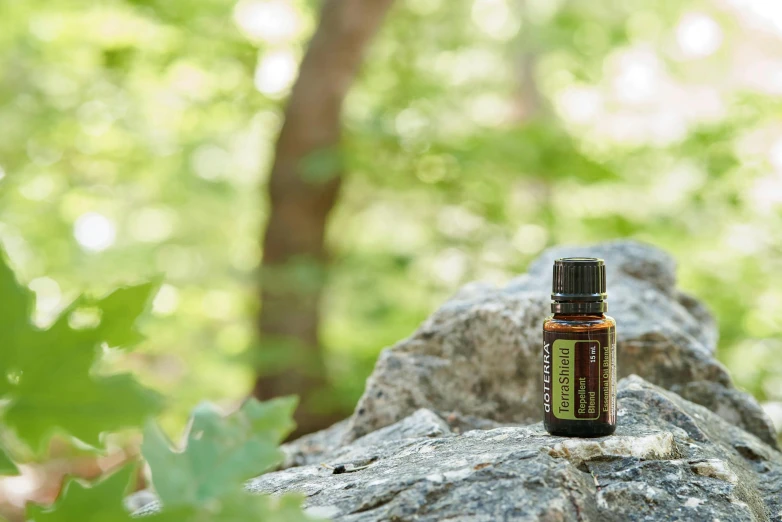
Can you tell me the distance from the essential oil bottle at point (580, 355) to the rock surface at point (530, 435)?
0.04 meters

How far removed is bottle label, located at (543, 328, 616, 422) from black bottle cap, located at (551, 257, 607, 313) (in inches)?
1.8

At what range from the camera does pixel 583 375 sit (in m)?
1.23

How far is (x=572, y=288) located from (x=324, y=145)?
12.2 ft

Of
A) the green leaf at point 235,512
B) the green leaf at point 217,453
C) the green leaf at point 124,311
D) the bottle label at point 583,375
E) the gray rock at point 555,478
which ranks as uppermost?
the green leaf at point 124,311

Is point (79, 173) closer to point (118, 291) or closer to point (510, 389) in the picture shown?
point (510, 389)

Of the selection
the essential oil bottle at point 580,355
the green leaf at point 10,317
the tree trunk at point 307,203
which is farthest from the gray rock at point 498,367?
the tree trunk at point 307,203

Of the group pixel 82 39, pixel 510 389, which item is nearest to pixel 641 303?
pixel 510 389

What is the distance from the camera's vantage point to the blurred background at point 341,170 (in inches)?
182

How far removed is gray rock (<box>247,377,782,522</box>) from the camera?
1004mm

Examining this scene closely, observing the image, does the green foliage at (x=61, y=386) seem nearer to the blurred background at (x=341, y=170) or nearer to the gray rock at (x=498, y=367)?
the gray rock at (x=498, y=367)

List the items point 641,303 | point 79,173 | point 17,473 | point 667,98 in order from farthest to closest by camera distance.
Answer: point 667,98
point 79,173
point 641,303
point 17,473

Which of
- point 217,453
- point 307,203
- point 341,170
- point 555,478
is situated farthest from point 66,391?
point 307,203

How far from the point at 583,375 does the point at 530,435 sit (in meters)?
0.16

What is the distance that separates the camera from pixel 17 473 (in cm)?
54
